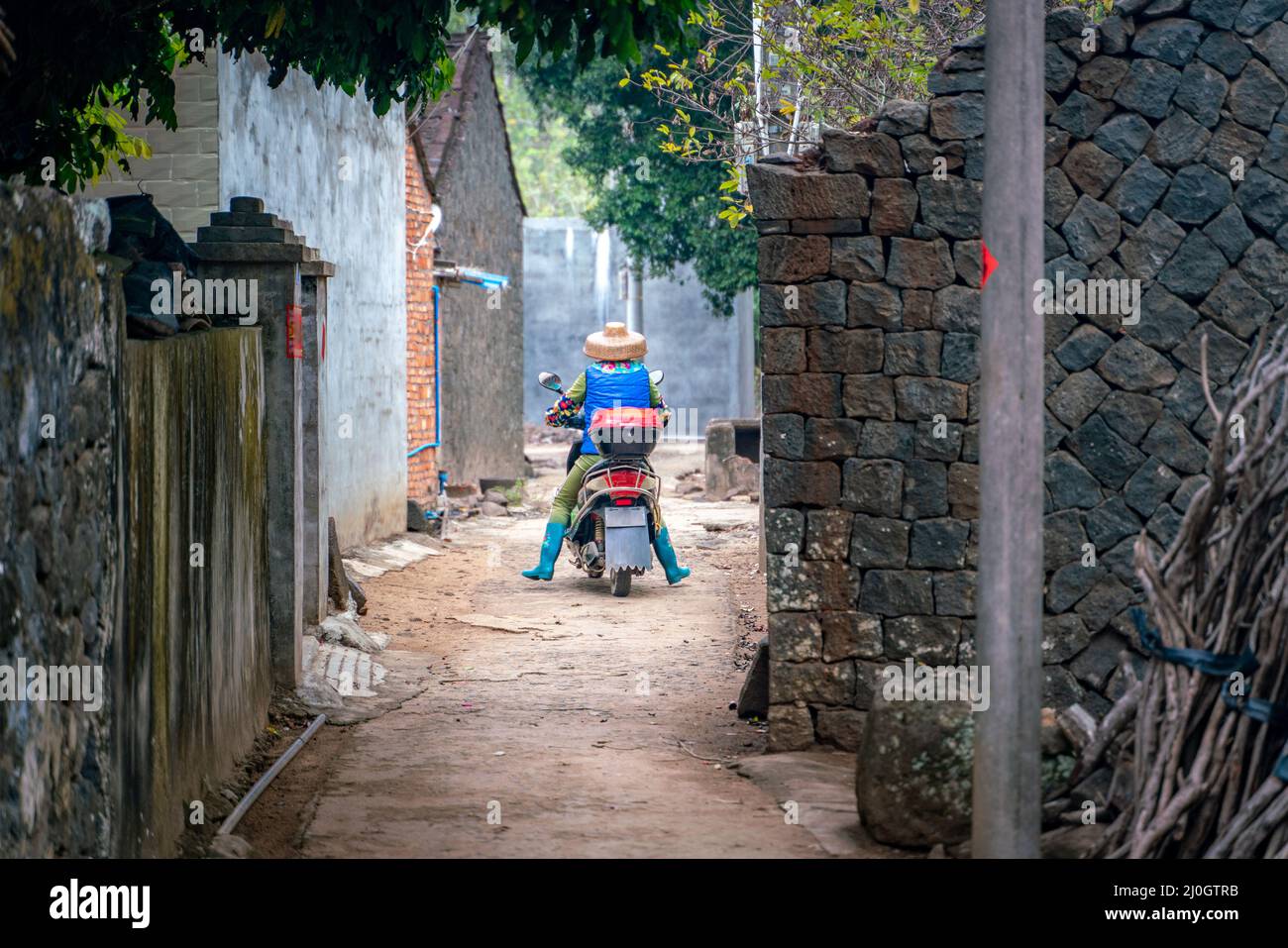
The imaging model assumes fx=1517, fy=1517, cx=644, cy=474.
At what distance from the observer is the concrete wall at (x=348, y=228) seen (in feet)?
34.0

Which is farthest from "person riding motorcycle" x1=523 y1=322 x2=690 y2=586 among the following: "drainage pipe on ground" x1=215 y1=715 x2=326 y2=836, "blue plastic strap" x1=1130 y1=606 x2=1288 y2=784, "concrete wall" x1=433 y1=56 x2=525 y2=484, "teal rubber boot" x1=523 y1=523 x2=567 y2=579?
"blue plastic strap" x1=1130 y1=606 x2=1288 y2=784

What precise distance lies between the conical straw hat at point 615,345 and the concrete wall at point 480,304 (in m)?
5.89

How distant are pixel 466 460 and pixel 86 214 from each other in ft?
49.0

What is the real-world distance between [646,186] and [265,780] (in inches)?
649

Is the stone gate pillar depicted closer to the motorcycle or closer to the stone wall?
the stone wall

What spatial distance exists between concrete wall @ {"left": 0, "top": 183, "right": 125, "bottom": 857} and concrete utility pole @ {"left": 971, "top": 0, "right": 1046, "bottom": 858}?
2.49m

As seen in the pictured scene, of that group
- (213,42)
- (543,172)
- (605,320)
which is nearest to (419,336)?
(213,42)

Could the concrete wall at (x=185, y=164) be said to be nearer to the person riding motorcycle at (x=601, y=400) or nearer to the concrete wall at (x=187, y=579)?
the concrete wall at (x=187, y=579)

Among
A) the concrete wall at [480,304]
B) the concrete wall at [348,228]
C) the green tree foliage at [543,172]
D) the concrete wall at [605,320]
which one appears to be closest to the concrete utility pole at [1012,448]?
the concrete wall at [348,228]

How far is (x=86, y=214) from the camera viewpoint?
4.26m

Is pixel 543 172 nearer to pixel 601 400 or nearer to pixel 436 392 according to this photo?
pixel 436 392

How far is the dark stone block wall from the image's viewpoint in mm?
6781

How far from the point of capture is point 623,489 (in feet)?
38.0
